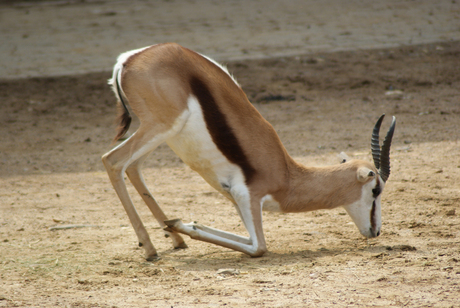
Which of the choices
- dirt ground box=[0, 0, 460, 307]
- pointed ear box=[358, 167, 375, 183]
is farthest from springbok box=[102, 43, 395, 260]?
dirt ground box=[0, 0, 460, 307]

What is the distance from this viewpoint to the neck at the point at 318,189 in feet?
16.5

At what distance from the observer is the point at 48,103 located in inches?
424

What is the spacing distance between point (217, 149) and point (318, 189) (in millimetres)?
1075

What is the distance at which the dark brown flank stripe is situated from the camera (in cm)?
474

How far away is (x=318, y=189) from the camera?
5.07 meters

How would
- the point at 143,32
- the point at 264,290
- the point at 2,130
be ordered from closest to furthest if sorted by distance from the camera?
the point at 264,290, the point at 2,130, the point at 143,32

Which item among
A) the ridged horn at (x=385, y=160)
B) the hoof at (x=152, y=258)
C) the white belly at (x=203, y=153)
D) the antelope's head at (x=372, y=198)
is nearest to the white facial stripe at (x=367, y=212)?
the antelope's head at (x=372, y=198)

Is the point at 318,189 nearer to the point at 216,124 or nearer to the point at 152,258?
the point at 216,124

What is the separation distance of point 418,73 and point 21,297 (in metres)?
9.79

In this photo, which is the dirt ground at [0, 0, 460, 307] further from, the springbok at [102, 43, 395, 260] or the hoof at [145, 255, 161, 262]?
the springbok at [102, 43, 395, 260]

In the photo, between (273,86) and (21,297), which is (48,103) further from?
(21,297)

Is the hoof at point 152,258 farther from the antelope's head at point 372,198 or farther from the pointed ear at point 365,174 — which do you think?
the pointed ear at point 365,174

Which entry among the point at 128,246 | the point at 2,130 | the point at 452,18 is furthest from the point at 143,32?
the point at 128,246

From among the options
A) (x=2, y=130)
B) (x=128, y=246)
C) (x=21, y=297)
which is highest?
(x=21, y=297)
